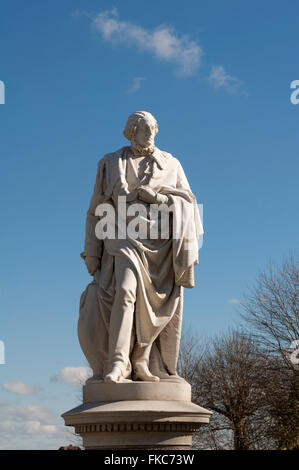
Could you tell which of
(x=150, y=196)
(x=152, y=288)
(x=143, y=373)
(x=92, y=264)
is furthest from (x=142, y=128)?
(x=143, y=373)

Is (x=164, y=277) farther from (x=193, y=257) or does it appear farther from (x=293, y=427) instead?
(x=293, y=427)

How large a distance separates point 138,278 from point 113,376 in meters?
1.24

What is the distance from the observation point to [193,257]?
8.71 m

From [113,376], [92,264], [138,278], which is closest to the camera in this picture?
[113,376]

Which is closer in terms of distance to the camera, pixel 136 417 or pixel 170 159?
pixel 136 417

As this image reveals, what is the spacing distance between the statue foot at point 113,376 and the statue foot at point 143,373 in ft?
0.99

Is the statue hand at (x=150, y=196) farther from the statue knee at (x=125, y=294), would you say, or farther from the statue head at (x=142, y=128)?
the statue knee at (x=125, y=294)

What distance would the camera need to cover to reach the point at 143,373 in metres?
8.38

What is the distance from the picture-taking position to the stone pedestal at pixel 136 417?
7766 mm

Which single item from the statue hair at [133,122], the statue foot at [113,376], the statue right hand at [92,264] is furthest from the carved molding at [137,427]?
the statue hair at [133,122]

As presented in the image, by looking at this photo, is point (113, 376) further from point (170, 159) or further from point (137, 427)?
point (170, 159)

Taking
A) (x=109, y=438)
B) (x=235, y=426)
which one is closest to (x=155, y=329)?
(x=109, y=438)

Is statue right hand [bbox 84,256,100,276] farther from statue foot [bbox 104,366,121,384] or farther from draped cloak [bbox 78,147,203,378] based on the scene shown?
statue foot [bbox 104,366,121,384]
